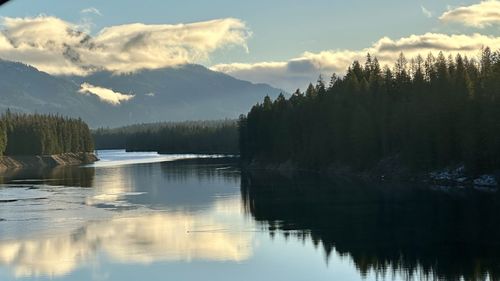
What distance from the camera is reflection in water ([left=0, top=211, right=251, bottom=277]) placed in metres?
54.2

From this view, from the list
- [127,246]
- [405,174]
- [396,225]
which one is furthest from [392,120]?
[127,246]

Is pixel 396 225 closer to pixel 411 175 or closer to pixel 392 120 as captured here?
pixel 411 175

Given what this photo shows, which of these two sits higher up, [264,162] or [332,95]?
[332,95]

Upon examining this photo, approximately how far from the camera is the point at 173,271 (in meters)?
50.5

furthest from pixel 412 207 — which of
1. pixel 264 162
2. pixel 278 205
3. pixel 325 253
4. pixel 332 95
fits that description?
pixel 264 162

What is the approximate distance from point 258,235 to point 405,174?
196ft

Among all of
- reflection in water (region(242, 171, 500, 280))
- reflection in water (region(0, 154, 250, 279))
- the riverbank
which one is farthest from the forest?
reflection in water (region(0, 154, 250, 279))

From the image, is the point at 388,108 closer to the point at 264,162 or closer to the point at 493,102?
the point at 493,102

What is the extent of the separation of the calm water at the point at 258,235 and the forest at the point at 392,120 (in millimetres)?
11994

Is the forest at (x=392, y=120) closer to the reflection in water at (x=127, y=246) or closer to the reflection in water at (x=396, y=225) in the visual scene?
the reflection in water at (x=396, y=225)

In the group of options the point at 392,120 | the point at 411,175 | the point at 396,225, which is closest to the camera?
the point at 396,225

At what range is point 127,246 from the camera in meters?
60.1

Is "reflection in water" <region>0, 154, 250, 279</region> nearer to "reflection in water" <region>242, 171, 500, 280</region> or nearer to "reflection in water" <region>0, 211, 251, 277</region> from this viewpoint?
"reflection in water" <region>0, 211, 251, 277</region>

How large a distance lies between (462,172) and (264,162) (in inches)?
3207
